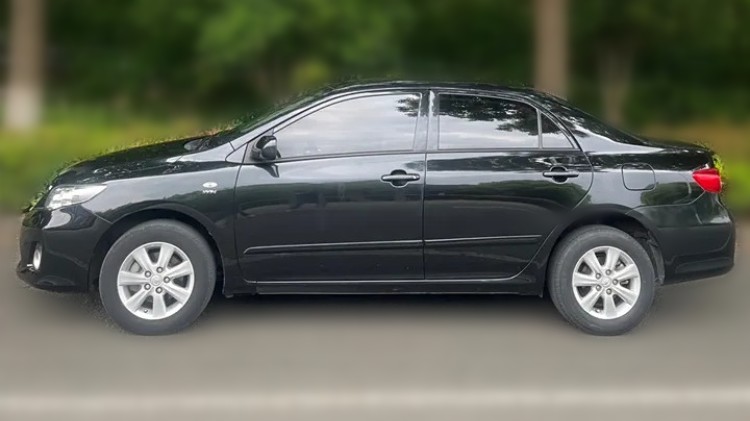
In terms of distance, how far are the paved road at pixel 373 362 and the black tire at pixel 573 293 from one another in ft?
0.30

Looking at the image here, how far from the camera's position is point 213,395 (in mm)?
4297

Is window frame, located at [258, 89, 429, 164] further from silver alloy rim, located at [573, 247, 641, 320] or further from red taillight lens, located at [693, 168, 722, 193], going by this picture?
red taillight lens, located at [693, 168, 722, 193]

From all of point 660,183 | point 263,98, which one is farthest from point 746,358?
point 263,98

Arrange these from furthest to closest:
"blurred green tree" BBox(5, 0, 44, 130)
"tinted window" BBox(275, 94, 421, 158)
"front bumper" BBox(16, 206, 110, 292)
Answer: "blurred green tree" BBox(5, 0, 44, 130) < "tinted window" BBox(275, 94, 421, 158) < "front bumper" BBox(16, 206, 110, 292)

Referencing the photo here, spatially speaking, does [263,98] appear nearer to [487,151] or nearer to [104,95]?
[104,95]

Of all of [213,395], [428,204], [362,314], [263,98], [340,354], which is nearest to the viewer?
[213,395]

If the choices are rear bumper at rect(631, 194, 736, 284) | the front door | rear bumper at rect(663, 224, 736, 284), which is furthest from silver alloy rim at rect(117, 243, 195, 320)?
rear bumper at rect(663, 224, 736, 284)

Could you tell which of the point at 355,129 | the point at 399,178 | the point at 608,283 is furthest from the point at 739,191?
the point at 355,129

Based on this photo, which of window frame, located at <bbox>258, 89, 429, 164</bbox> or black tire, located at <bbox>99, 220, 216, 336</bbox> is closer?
black tire, located at <bbox>99, 220, 216, 336</bbox>

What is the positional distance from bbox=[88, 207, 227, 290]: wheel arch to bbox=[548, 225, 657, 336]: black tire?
211 cm

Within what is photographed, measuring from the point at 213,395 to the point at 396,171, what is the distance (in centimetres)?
179

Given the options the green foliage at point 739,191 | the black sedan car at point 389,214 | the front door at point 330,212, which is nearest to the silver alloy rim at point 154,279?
the black sedan car at point 389,214

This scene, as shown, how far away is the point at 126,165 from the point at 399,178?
1714 mm

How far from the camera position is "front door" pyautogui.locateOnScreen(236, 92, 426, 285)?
5.20 metres
